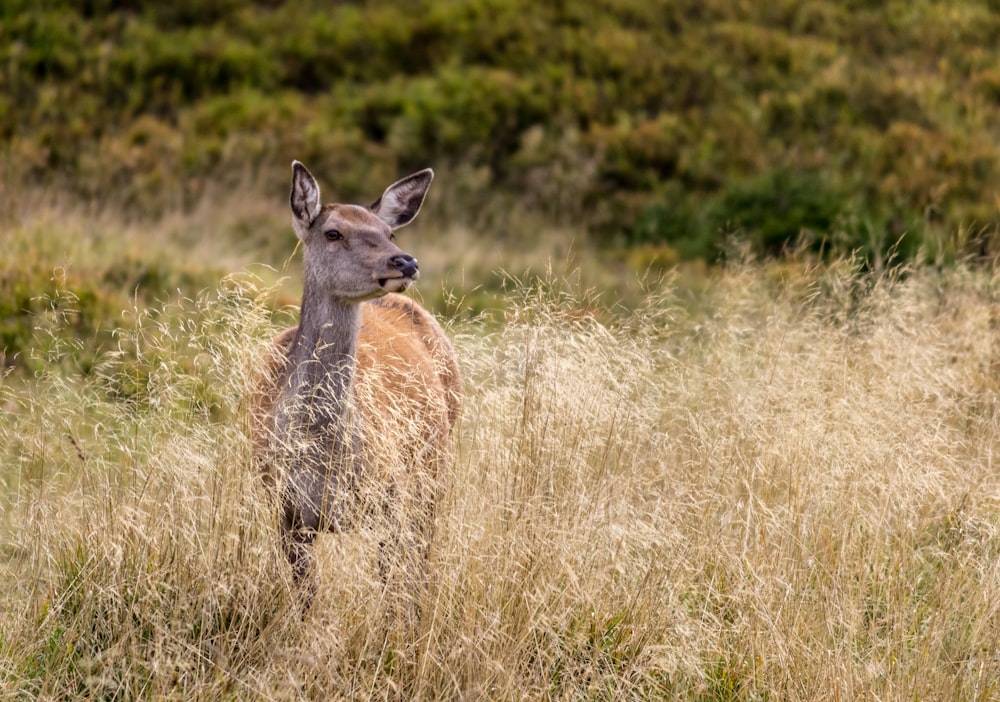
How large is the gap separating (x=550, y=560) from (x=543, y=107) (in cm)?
1553

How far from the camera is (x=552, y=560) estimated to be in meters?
4.93

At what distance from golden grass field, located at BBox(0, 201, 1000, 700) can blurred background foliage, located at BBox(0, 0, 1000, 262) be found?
366 inches

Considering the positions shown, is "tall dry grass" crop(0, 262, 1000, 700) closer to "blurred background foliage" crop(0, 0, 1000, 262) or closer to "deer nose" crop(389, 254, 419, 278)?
"deer nose" crop(389, 254, 419, 278)

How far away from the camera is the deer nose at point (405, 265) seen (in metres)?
5.56

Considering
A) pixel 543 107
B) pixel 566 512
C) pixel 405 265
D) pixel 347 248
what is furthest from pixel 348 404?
pixel 543 107

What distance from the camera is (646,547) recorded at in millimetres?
4984

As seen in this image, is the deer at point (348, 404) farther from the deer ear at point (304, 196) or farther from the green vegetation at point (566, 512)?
the green vegetation at point (566, 512)

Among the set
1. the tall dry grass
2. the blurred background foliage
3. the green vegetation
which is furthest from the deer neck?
the blurred background foliage

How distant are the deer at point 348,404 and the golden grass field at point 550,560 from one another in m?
0.15

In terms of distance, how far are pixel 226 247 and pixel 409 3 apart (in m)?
9.54

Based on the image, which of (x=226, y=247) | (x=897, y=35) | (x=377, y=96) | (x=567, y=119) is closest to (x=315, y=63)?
(x=377, y=96)

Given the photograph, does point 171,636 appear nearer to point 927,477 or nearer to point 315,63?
point 927,477

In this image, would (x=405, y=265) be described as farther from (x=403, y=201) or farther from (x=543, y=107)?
(x=543, y=107)

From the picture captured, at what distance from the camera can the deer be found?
17.0 feet
